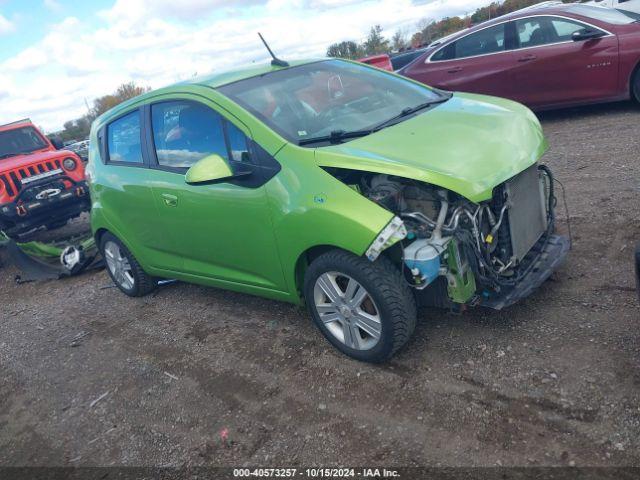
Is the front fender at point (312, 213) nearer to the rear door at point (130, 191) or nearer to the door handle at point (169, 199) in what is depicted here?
the door handle at point (169, 199)

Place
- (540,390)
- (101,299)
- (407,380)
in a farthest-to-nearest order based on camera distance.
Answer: (101,299)
(407,380)
(540,390)

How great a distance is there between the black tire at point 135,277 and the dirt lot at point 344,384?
0.30m

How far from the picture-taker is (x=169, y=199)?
4156mm

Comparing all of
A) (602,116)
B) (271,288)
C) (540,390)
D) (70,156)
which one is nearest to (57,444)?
(271,288)

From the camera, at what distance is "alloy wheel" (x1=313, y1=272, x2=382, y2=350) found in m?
3.19

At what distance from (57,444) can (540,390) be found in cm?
290

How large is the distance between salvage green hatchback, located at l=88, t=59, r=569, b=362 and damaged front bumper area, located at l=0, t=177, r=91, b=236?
4.44 metres

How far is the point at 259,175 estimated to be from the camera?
3471 mm

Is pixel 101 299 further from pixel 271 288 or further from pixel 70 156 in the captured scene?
pixel 70 156

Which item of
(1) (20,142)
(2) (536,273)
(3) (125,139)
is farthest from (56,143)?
(2) (536,273)

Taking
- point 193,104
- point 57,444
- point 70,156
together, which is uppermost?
point 193,104

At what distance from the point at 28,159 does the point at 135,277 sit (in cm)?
458

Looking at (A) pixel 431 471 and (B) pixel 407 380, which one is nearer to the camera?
(A) pixel 431 471

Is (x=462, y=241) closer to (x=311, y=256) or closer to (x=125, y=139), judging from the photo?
(x=311, y=256)
